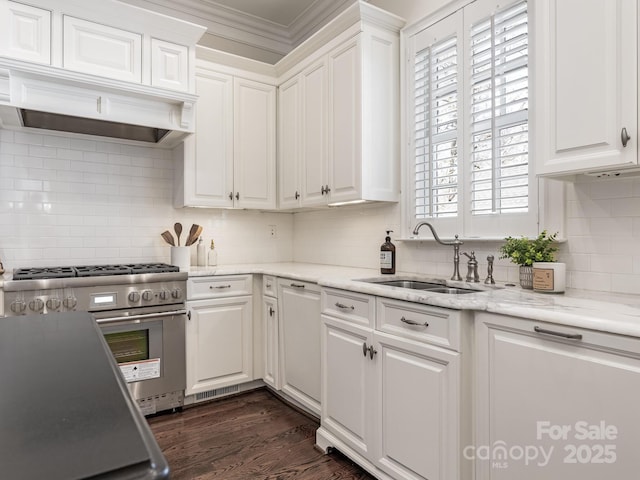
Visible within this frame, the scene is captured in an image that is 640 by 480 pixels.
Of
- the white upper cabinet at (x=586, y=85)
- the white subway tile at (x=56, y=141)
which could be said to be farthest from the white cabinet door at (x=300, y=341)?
the white subway tile at (x=56, y=141)

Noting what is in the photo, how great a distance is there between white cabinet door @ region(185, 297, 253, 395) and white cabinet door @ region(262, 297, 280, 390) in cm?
11

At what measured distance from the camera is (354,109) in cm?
274

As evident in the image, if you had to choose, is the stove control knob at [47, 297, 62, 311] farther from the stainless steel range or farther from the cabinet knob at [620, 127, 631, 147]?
the cabinet knob at [620, 127, 631, 147]

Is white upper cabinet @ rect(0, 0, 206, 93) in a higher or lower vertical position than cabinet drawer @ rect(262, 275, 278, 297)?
higher

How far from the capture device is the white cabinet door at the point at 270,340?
3.06 meters

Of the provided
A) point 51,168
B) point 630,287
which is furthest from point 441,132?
point 51,168

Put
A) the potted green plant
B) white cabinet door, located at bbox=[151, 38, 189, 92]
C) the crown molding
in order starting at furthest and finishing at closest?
1. the crown molding
2. white cabinet door, located at bbox=[151, 38, 189, 92]
3. the potted green plant

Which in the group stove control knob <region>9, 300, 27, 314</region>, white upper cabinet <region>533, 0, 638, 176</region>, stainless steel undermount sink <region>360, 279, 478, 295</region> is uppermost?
white upper cabinet <region>533, 0, 638, 176</region>

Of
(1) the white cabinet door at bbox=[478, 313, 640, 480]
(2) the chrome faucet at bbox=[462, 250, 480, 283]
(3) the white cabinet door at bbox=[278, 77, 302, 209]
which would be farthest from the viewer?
(3) the white cabinet door at bbox=[278, 77, 302, 209]

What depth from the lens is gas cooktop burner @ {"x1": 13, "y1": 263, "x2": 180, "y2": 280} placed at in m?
2.53

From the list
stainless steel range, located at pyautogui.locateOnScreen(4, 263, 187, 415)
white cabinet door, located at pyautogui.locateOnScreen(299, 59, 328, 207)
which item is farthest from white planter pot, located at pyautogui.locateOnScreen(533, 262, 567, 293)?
stainless steel range, located at pyautogui.locateOnScreen(4, 263, 187, 415)

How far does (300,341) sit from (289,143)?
5.31ft

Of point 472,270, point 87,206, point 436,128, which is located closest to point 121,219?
point 87,206

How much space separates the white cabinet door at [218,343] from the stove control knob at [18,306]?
95cm
